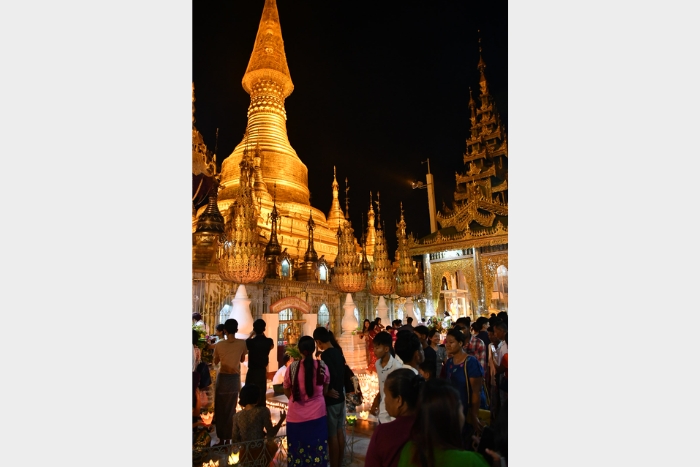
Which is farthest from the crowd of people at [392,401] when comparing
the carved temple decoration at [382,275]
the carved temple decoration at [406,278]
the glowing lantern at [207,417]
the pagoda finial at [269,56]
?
the pagoda finial at [269,56]

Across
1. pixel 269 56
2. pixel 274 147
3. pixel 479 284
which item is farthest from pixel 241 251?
pixel 269 56

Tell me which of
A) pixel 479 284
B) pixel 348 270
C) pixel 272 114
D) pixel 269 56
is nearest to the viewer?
pixel 348 270

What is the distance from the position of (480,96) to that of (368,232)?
7.27m

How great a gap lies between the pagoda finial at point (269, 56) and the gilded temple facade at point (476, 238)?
794cm

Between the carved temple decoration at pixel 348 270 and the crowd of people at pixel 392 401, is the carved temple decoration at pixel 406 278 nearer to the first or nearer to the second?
the carved temple decoration at pixel 348 270

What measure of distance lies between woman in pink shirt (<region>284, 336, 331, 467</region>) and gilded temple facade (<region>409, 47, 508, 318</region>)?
430 inches

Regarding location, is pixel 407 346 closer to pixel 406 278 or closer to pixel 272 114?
pixel 406 278

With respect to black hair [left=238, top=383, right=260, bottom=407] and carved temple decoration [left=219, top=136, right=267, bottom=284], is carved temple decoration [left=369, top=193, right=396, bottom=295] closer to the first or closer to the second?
carved temple decoration [left=219, top=136, right=267, bottom=284]

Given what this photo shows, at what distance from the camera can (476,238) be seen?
522 inches

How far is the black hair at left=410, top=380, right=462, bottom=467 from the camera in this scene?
125cm

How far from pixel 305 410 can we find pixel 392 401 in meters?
1.37

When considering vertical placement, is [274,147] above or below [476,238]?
above

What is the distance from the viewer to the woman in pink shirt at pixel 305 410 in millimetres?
2844

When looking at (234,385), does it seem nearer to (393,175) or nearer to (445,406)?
(445,406)
